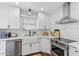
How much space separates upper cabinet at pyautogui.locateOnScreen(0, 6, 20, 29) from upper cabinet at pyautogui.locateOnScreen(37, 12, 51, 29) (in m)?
1.16

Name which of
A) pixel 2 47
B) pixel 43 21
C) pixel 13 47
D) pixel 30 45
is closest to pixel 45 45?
pixel 30 45

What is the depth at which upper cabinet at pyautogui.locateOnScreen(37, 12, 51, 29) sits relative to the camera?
4.21 m

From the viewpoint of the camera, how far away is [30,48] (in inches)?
146

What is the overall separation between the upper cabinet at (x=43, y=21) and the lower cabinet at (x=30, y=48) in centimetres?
100

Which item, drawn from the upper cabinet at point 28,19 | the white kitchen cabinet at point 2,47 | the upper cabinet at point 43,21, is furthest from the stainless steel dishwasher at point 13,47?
the upper cabinet at point 43,21

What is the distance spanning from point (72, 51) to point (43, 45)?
2113 millimetres

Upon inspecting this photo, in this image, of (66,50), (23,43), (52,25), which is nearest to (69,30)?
(66,50)

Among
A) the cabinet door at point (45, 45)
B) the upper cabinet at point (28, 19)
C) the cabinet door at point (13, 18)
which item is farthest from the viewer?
the upper cabinet at point (28, 19)

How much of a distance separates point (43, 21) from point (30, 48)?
5.11 ft

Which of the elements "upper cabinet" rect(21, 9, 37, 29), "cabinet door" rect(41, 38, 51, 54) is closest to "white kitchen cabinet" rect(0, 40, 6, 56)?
"upper cabinet" rect(21, 9, 37, 29)

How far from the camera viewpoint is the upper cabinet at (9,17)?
3262mm

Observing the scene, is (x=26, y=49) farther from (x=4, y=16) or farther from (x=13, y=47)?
(x=4, y=16)

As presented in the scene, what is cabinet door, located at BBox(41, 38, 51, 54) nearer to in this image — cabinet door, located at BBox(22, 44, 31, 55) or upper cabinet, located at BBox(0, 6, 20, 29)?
cabinet door, located at BBox(22, 44, 31, 55)

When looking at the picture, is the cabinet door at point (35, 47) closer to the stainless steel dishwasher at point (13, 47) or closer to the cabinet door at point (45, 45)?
the cabinet door at point (45, 45)
